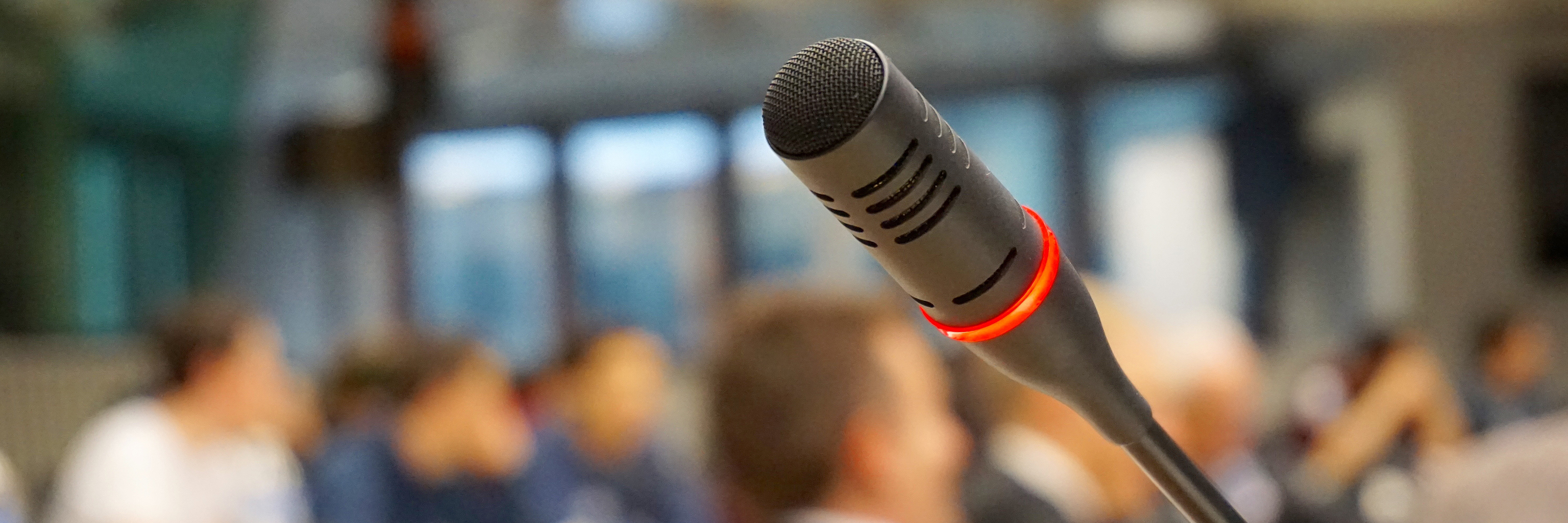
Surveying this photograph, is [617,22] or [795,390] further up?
[795,390]

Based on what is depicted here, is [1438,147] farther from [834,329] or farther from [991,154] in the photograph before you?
[834,329]

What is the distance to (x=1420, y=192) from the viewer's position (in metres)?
7.06

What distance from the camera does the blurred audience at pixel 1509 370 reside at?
18.2 ft

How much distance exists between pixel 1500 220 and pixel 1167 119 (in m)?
1.89

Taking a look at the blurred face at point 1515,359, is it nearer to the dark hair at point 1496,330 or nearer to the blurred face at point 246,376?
the dark hair at point 1496,330

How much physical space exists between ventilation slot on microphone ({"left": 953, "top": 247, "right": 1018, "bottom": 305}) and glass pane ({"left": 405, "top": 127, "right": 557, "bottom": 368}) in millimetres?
7594

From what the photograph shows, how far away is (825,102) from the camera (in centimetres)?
34

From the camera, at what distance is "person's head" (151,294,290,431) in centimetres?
314

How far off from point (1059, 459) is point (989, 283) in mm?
2382

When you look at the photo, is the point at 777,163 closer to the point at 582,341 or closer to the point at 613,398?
the point at 582,341

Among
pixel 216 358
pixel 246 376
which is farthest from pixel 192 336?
pixel 246 376

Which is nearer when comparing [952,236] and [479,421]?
[952,236]

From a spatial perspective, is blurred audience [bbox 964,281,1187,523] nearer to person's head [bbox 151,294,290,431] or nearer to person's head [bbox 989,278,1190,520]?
person's head [bbox 989,278,1190,520]

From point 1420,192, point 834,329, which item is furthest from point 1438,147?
point 834,329
